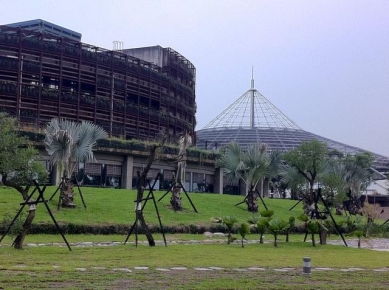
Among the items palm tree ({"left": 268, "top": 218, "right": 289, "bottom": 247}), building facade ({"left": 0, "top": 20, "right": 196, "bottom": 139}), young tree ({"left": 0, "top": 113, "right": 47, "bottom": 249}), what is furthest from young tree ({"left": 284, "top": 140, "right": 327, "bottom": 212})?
young tree ({"left": 0, "top": 113, "right": 47, "bottom": 249})

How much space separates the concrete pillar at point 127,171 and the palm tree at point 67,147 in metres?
19.4

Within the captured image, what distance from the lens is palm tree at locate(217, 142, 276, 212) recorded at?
39.8 meters

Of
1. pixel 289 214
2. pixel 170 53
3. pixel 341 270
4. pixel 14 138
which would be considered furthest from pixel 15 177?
pixel 170 53

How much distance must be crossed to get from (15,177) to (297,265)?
1116 centimetres

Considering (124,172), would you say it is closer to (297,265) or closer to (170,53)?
(170,53)

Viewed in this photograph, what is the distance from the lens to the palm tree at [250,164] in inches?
1565

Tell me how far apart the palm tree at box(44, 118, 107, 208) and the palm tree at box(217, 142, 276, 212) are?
12382 millimetres

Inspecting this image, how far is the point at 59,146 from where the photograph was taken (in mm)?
30484

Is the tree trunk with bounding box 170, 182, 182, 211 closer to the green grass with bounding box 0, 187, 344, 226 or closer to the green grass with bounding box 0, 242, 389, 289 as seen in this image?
the green grass with bounding box 0, 187, 344, 226

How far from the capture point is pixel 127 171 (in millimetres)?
51625

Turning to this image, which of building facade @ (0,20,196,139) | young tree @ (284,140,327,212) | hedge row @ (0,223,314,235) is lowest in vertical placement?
hedge row @ (0,223,314,235)

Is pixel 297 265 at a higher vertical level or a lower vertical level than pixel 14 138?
lower

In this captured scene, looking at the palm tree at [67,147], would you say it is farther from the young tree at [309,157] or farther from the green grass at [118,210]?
the young tree at [309,157]

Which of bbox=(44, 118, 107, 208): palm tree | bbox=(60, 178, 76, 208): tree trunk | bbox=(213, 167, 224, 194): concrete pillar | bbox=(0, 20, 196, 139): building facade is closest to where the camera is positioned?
bbox=(44, 118, 107, 208): palm tree
